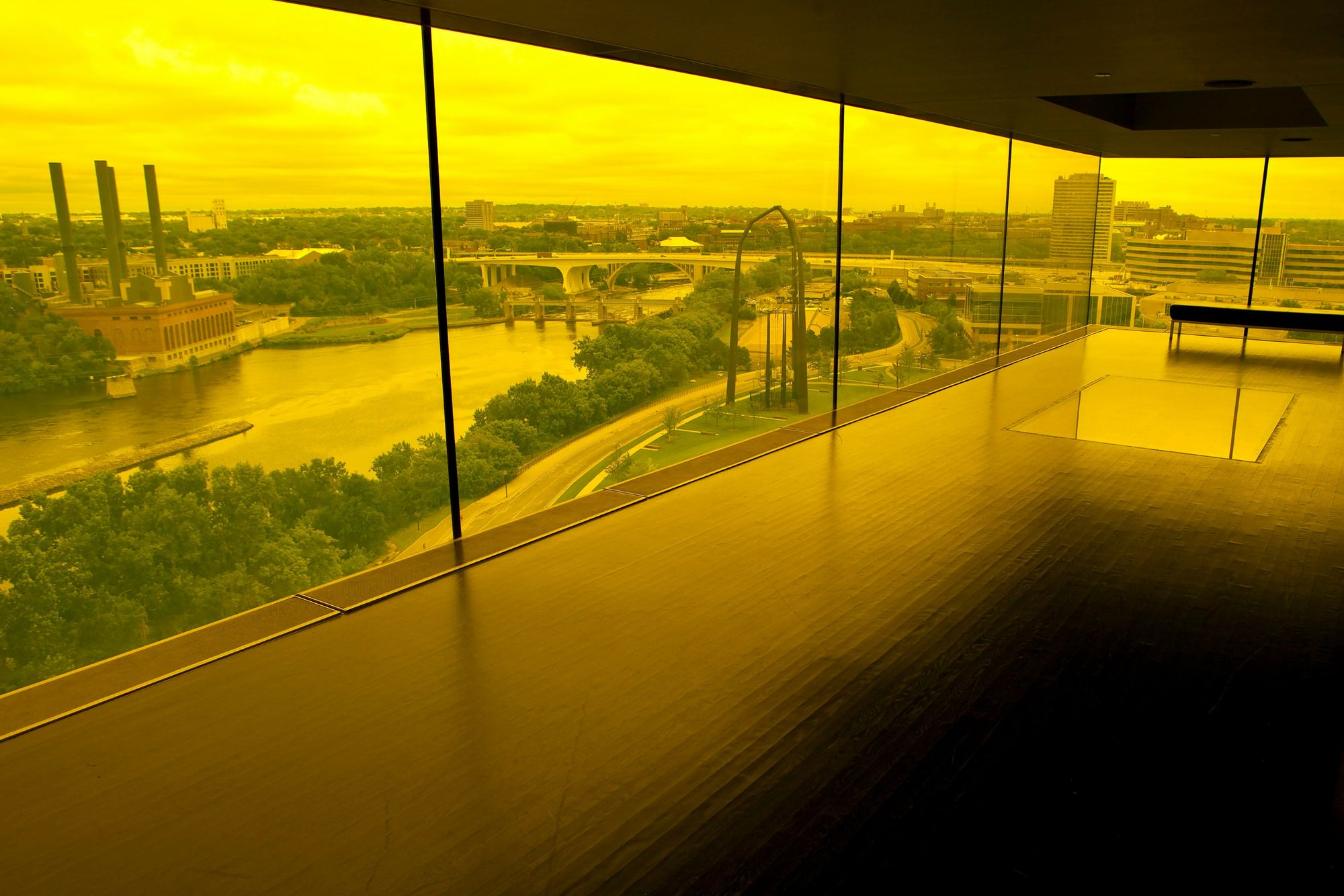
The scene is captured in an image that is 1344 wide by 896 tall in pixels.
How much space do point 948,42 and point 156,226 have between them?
4.28 metres

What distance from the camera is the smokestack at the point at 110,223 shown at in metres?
4.14

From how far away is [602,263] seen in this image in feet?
24.0

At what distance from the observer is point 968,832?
7.59ft

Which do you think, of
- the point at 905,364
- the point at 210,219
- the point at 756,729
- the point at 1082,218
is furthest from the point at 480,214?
the point at 1082,218

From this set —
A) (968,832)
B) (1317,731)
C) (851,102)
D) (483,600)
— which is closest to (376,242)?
(483,600)

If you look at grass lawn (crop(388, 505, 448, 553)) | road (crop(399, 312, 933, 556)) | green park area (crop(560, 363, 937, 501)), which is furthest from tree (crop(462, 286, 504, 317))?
grass lawn (crop(388, 505, 448, 553))

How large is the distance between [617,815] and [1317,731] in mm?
2290

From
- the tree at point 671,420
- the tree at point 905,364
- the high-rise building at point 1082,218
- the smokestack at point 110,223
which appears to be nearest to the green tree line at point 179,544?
the smokestack at point 110,223

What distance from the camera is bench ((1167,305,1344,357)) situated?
977 centimetres

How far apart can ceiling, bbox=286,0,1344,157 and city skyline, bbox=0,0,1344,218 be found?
39 cm

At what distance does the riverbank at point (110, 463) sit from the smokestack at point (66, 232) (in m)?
0.98

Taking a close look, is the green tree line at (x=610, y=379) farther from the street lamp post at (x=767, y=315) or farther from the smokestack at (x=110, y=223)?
the smokestack at (x=110, y=223)

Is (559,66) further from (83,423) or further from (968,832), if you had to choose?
(968,832)

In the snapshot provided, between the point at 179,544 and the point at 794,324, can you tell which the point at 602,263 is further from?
the point at 179,544
